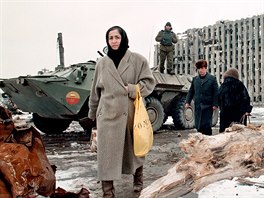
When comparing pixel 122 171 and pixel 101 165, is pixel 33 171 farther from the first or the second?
pixel 122 171

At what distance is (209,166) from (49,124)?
7.98 metres

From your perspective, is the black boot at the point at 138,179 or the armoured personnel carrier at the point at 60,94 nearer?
the black boot at the point at 138,179

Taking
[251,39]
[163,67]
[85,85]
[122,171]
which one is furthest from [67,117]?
[251,39]

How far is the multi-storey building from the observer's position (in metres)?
16.7

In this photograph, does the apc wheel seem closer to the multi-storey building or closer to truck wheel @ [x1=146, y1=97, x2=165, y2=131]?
truck wheel @ [x1=146, y1=97, x2=165, y2=131]

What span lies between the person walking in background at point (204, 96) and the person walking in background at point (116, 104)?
226 cm

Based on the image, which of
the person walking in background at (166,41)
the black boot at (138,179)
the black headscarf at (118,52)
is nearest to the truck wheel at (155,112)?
the person walking in background at (166,41)

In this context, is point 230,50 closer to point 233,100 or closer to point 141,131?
point 233,100

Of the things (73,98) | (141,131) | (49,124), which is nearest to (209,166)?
(141,131)

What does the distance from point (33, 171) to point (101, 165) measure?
53 centimetres

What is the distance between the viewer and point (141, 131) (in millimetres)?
3193

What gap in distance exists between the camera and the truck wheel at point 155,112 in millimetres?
9773

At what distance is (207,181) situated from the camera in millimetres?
2846

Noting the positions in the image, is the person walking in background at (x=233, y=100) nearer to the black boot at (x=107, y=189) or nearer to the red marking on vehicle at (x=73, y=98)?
the black boot at (x=107, y=189)
